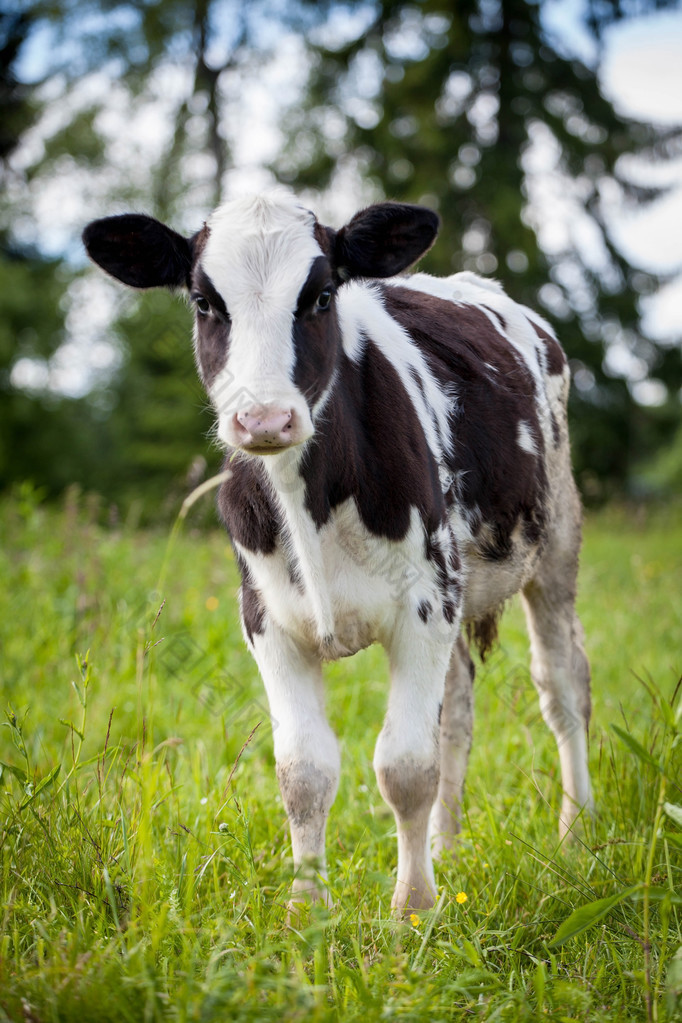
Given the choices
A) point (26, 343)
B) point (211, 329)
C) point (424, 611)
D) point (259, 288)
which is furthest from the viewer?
point (26, 343)

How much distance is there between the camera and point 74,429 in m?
22.6

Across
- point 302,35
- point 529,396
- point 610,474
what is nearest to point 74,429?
point 302,35

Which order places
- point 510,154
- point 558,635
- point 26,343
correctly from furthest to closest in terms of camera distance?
point 26,343, point 510,154, point 558,635

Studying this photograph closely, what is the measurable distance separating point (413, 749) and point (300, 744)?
36cm

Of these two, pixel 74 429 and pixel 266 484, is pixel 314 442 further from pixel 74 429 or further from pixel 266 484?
pixel 74 429

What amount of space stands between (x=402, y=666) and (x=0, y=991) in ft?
4.72

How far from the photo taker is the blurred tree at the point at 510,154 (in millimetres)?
15508

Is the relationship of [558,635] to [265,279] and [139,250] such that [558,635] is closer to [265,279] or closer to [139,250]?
[265,279]

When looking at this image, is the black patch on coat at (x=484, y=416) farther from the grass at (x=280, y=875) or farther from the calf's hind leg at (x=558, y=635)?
the grass at (x=280, y=875)

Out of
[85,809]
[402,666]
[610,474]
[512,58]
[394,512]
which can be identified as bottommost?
[610,474]

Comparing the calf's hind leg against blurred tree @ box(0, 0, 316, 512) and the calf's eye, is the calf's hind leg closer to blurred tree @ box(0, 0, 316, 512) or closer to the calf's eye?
the calf's eye

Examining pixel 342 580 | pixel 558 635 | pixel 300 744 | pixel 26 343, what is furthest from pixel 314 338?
pixel 26 343

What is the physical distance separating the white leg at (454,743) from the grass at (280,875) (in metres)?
0.12

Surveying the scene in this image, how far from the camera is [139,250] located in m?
2.91
